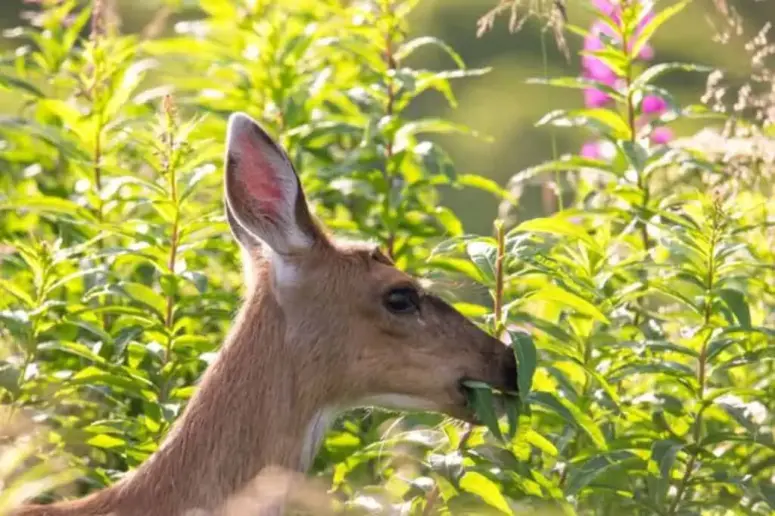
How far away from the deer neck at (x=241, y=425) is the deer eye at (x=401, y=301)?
0.91ft

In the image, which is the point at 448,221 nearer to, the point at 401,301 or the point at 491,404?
the point at 401,301

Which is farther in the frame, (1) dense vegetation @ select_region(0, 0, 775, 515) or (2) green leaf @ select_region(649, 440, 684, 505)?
(1) dense vegetation @ select_region(0, 0, 775, 515)

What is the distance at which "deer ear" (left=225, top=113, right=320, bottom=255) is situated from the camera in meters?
4.85

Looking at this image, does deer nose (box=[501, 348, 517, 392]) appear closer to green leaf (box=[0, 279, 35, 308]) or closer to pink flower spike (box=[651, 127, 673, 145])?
green leaf (box=[0, 279, 35, 308])

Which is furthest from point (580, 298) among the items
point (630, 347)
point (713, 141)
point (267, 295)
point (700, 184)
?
point (700, 184)

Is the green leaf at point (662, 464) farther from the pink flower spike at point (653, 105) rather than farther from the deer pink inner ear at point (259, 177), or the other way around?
the pink flower spike at point (653, 105)

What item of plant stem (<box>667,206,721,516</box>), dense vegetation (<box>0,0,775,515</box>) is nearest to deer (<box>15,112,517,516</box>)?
Result: dense vegetation (<box>0,0,775,515</box>)

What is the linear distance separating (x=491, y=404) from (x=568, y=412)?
8.0 inches

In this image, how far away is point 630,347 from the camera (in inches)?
202

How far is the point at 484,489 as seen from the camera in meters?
4.71

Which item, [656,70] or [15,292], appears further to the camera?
[656,70]

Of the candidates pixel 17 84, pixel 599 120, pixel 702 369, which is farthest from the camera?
pixel 17 84

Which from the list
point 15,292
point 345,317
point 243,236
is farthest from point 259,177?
point 15,292

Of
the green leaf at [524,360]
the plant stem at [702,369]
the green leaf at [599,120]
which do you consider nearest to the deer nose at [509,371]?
the green leaf at [524,360]
